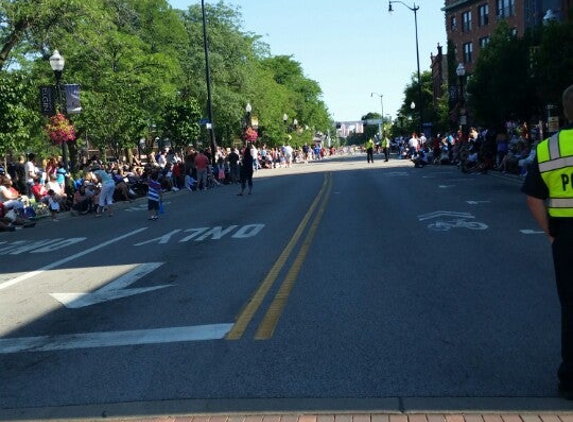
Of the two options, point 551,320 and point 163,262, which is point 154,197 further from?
point 551,320

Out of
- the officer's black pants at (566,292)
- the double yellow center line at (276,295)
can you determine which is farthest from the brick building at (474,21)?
the officer's black pants at (566,292)

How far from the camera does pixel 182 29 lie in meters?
55.8

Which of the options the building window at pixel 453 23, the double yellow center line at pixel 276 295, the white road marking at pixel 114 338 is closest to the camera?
the white road marking at pixel 114 338

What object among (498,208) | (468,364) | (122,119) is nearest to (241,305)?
(468,364)

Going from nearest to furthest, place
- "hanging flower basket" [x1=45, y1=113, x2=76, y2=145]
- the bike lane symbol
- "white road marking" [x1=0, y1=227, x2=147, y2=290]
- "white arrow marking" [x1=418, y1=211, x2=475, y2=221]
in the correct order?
"white road marking" [x1=0, y1=227, x2=147, y2=290] < the bike lane symbol < "white arrow marking" [x1=418, y1=211, x2=475, y2=221] < "hanging flower basket" [x1=45, y1=113, x2=76, y2=145]

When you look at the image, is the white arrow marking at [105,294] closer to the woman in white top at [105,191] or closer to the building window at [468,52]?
the woman in white top at [105,191]

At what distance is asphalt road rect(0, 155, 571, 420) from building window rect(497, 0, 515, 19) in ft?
173

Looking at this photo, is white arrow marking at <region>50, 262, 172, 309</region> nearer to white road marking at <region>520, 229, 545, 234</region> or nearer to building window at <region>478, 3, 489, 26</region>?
white road marking at <region>520, 229, 545, 234</region>

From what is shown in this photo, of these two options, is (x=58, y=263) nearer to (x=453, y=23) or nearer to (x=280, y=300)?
(x=280, y=300)

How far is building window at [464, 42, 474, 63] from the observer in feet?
237

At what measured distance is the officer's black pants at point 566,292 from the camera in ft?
15.8

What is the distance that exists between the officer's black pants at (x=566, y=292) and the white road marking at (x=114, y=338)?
3.05 m

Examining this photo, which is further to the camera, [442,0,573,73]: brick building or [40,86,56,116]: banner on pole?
[442,0,573,73]: brick building

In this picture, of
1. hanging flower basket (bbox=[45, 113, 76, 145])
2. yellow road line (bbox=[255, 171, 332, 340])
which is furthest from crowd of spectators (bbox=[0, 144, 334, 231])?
yellow road line (bbox=[255, 171, 332, 340])
